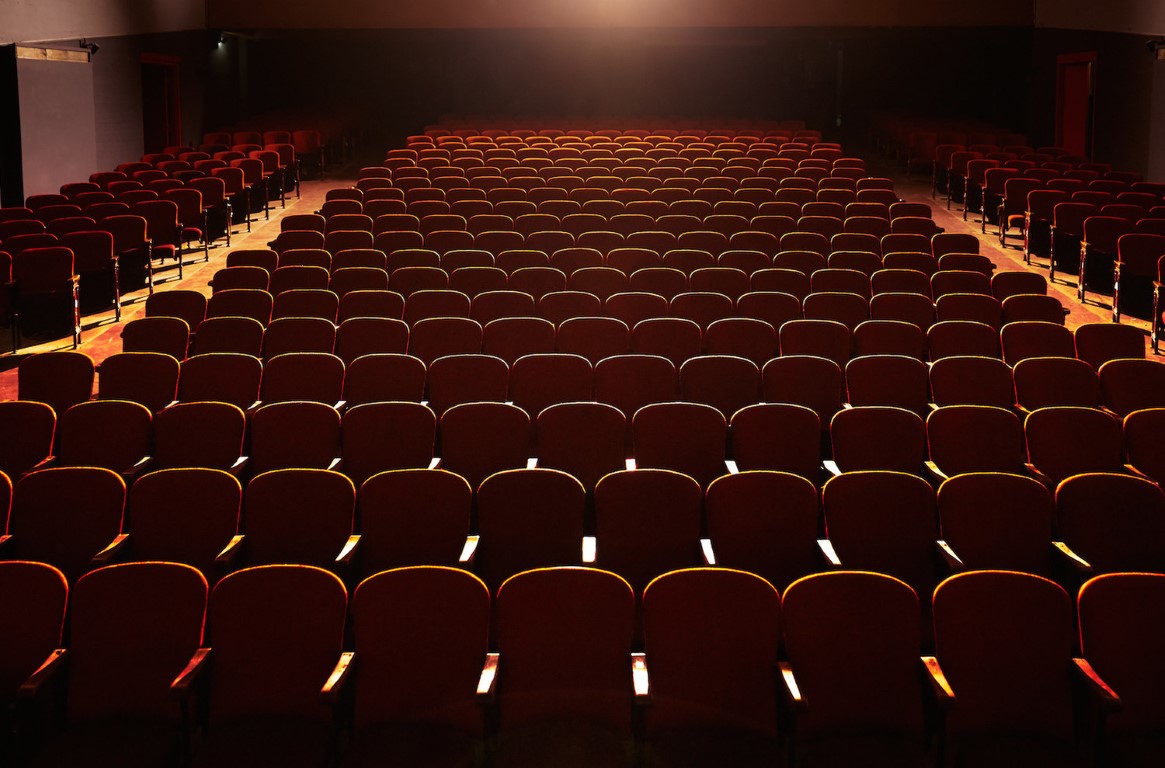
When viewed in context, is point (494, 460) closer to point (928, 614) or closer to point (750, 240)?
point (928, 614)

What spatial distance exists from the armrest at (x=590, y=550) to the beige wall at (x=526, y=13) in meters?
11.9

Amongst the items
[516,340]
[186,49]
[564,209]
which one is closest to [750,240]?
[564,209]

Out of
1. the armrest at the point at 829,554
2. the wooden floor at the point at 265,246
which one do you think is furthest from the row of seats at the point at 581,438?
the wooden floor at the point at 265,246

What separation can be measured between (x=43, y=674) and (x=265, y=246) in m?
6.81

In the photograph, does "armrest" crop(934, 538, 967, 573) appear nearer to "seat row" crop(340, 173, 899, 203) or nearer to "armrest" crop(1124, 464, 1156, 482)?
"armrest" crop(1124, 464, 1156, 482)

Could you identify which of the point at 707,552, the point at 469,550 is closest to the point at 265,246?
the point at 469,550

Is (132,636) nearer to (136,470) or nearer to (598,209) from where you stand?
(136,470)

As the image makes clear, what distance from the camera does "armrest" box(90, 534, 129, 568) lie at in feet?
11.2

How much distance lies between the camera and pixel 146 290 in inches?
323

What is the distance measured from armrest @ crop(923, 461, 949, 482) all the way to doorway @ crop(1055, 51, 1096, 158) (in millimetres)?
10330

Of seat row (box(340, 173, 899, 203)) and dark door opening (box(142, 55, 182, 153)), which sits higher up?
dark door opening (box(142, 55, 182, 153))

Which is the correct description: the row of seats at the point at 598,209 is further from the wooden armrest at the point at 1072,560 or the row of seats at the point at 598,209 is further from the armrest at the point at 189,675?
the armrest at the point at 189,675

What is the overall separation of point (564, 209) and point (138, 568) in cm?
585

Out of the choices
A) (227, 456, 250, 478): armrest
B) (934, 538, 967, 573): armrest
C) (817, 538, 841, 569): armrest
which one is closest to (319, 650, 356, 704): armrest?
(227, 456, 250, 478): armrest
